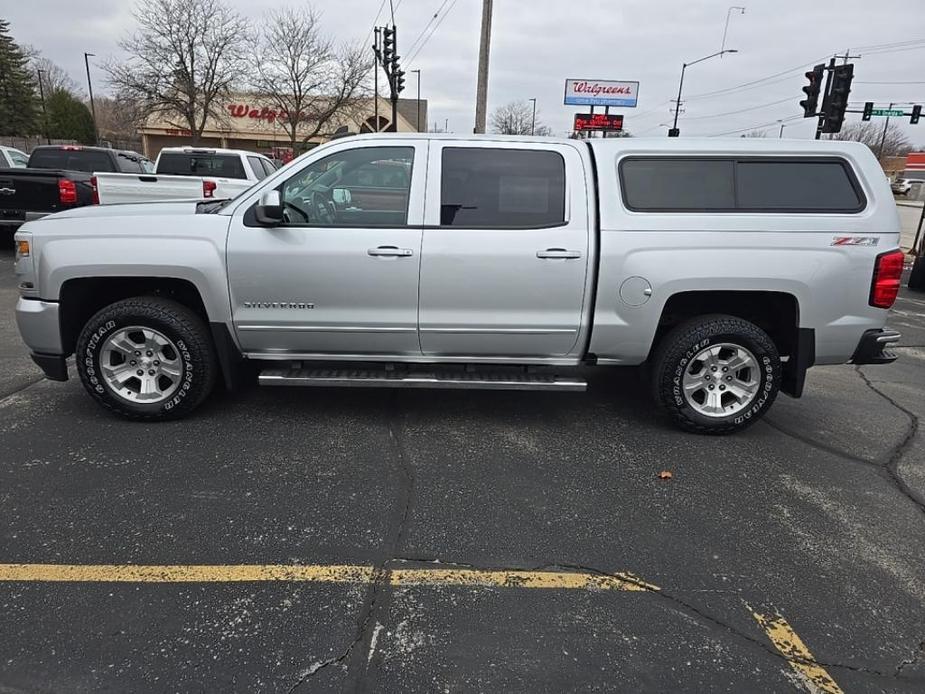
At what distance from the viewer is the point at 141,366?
14.4ft

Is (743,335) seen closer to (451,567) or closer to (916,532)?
(916,532)

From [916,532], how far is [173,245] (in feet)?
15.4

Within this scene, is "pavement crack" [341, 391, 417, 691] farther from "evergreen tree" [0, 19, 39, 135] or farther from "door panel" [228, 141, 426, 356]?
"evergreen tree" [0, 19, 39, 135]

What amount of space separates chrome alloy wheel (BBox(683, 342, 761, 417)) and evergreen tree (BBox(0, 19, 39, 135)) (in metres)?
61.8

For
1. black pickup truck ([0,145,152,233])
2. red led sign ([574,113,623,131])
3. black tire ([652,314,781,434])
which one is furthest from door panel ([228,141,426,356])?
red led sign ([574,113,623,131])

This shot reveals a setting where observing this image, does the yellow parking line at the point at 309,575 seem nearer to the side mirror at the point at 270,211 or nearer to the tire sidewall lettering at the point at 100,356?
Answer: the tire sidewall lettering at the point at 100,356

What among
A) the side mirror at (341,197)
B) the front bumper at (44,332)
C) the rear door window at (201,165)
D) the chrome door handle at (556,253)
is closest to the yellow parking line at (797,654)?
the chrome door handle at (556,253)

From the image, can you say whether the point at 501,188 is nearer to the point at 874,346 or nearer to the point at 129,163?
the point at 874,346

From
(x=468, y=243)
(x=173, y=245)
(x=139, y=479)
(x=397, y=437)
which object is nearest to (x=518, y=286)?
(x=468, y=243)

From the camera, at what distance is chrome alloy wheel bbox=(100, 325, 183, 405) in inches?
170

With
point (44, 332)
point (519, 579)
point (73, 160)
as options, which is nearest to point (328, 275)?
point (44, 332)

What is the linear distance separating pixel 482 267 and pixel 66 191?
30.9ft

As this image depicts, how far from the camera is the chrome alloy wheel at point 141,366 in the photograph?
4.33 metres

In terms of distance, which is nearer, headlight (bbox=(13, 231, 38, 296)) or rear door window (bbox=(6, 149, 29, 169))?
headlight (bbox=(13, 231, 38, 296))
